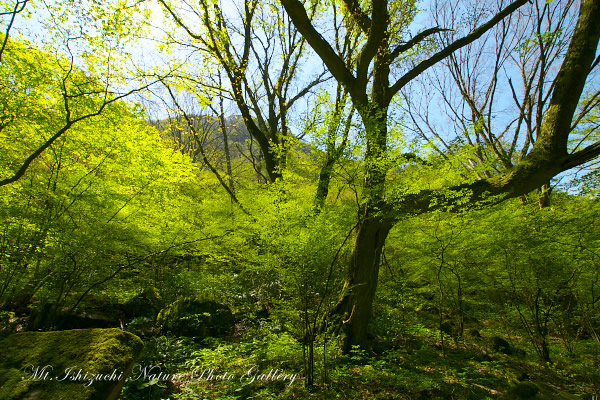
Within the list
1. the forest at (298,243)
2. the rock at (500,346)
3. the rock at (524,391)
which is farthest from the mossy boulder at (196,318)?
the rock at (500,346)

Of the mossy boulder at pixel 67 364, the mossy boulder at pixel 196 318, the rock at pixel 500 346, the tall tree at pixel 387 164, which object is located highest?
the tall tree at pixel 387 164

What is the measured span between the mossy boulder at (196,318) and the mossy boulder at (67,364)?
2.51 metres

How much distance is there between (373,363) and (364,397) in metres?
0.78

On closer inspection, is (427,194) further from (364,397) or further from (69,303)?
(69,303)

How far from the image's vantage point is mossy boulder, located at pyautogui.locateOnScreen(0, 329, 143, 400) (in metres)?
2.00

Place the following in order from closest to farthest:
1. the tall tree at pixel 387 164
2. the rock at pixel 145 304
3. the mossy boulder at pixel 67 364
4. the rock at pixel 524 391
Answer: the mossy boulder at pixel 67 364 → the rock at pixel 524 391 → the tall tree at pixel 387 164 → the rock at pixel 145 304

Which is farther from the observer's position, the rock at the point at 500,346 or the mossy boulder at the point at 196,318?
the rock at the point at 500,346

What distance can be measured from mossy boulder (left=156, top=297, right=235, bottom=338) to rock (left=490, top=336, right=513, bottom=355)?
5.66 meters

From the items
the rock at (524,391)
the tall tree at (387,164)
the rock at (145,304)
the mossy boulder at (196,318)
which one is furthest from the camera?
the rock at (145,304)

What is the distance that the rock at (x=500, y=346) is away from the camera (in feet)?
19.5

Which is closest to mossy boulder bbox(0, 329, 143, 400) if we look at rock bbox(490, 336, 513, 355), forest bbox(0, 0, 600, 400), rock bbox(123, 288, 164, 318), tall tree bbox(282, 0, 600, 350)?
forest bbox(0, 0, 600, 400)

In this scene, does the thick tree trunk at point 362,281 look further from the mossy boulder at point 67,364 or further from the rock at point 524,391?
the mossy boulder at point 67,364

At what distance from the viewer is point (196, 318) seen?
5254 millimetres

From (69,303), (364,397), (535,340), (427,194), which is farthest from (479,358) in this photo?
(69,303)
